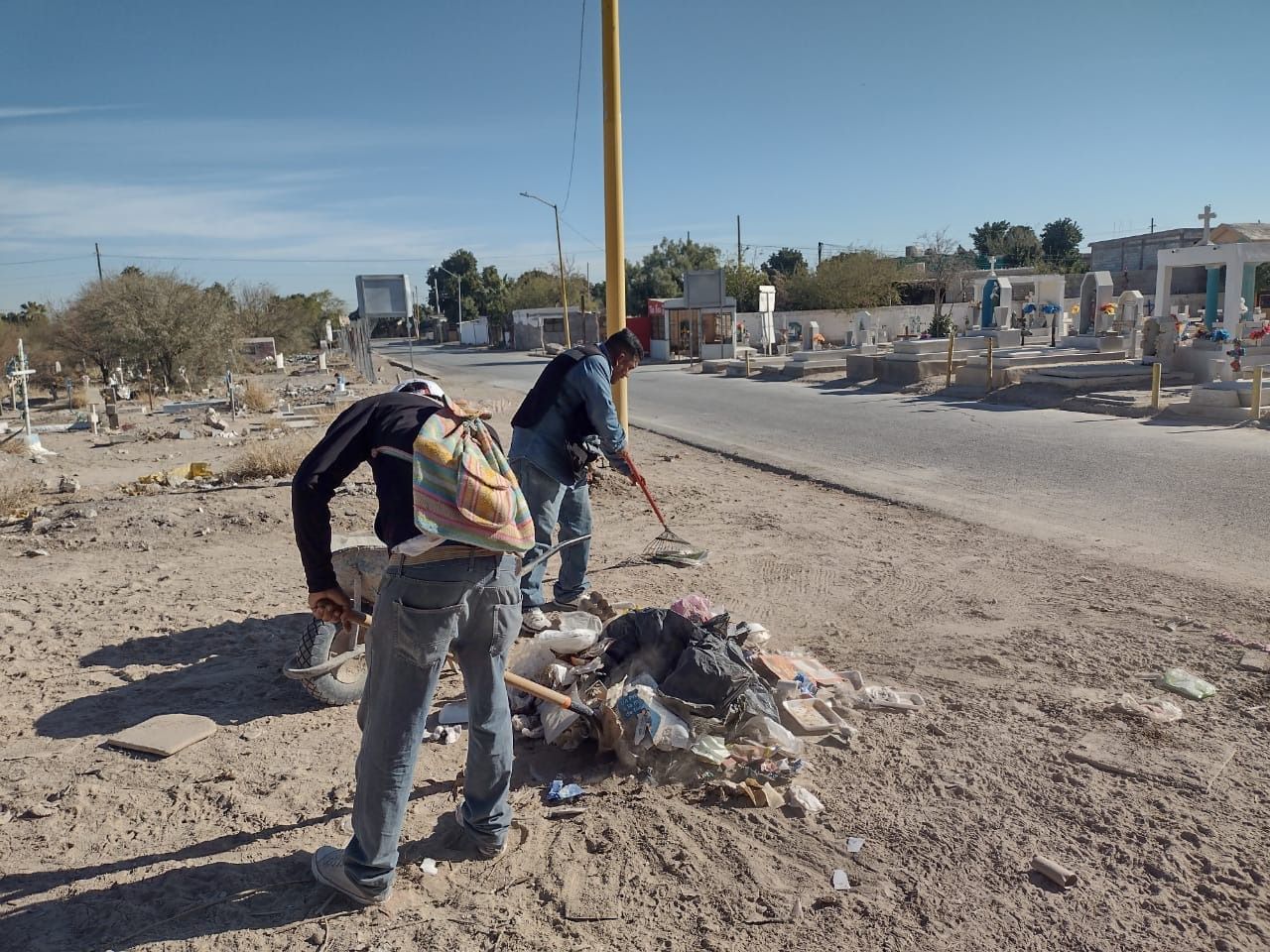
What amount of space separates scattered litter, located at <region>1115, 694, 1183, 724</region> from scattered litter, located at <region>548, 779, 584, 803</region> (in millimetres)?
2429

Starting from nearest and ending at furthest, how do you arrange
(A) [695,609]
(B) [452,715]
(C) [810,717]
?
(C) [810,717], (B) [452,715], (A) [695,609]

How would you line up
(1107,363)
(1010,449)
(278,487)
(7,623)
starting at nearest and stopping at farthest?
(7,623) < (278,487) < (1010,449) < (1107,363)

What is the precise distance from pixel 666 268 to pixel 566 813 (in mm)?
75100

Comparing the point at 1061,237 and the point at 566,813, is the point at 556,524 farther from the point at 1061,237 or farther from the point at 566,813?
the point at 1061,237

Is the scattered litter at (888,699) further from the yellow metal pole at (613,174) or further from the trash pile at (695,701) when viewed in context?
the yellow metal pole at (613,174)

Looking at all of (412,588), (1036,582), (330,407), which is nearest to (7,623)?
(412,588)

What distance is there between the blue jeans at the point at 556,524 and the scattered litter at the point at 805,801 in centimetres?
221

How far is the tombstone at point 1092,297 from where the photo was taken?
2741 centimetres

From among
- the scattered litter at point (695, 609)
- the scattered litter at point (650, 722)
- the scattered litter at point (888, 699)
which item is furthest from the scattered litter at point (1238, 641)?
the scattered litter at point (650, 722)

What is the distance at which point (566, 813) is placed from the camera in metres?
3.42

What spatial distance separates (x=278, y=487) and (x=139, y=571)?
3.17 metres

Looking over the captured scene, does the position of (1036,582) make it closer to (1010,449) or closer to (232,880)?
(232,880)

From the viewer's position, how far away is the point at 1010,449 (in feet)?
40.2

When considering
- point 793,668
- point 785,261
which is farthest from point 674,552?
point 785,261
